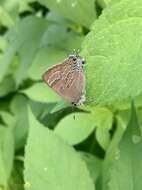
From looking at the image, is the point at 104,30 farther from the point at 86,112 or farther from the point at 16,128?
the point at 16,128

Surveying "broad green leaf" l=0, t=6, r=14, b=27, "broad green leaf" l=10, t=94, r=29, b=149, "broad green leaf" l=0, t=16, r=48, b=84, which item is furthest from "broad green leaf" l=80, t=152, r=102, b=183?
"broad green leaf" l=0, t=6, r=14, b=27

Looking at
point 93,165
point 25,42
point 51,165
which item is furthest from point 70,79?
point 25,42

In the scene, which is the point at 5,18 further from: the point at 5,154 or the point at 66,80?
the point at 66,80

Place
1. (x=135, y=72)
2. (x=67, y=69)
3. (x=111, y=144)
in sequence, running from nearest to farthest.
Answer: (x=135, y=72), (x=67, y=69), (x=111, y=144)

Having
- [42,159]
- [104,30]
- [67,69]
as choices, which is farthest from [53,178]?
[104,30]

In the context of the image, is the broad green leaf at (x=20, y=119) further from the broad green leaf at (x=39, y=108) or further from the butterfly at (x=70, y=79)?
the butterfly at (x=70, y=79)

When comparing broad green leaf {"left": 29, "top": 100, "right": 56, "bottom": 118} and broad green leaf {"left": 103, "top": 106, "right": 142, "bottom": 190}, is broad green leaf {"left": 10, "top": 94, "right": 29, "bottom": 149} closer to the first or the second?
broad green leaf {"left": 29, "top": 100, "right": 56, "bottom": 118}

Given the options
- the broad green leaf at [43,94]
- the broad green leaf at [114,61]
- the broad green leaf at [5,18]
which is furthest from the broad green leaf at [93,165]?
the broad green leaf at [5,18]
